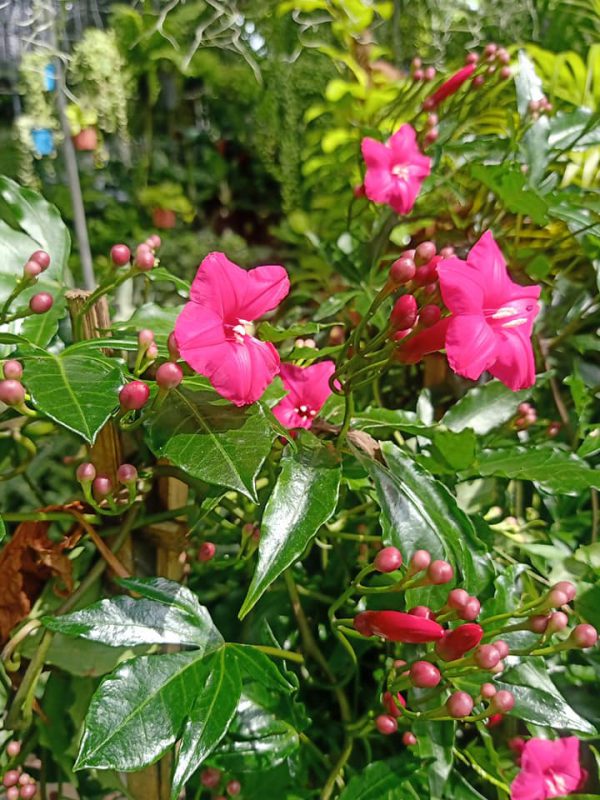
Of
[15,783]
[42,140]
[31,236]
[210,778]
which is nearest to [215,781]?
[210,778]

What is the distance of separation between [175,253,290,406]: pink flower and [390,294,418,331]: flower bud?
8cm

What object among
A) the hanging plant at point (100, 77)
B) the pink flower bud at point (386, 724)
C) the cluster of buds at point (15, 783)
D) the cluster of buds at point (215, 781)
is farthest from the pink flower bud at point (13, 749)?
the hanging plant at point (100, 77)

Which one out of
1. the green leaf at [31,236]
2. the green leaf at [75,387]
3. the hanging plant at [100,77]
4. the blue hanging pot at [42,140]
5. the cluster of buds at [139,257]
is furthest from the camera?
the blue hanging pot at [42,140]

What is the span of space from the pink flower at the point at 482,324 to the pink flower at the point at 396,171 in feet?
0.93

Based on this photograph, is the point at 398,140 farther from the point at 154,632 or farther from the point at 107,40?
the point at 107,40

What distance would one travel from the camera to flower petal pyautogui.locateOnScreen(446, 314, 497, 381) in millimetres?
441

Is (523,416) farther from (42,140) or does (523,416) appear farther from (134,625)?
(42,140)

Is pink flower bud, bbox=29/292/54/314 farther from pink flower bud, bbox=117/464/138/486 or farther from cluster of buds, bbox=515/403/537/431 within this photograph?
cluster of buds, bbox=515/403/537/431

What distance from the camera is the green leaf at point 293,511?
385 mm

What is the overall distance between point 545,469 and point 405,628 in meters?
0.18

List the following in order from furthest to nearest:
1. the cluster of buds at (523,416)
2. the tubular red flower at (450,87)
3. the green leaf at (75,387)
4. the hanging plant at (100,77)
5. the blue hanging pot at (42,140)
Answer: the blue hanging pot at (42,140) < the hanging plant at (100,77) < the tubular red flower at (450,87) < the cluster of buds at (523,416) < the green leaf at (75,387)

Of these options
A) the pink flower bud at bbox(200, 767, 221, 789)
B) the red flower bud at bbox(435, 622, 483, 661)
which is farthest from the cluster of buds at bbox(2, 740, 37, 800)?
the red flower bud at bbox(435, 622, 483, 661)

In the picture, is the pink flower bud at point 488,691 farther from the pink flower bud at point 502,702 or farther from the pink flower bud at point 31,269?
the pink flower bud at point 31,269

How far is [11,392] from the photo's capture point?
404mm
